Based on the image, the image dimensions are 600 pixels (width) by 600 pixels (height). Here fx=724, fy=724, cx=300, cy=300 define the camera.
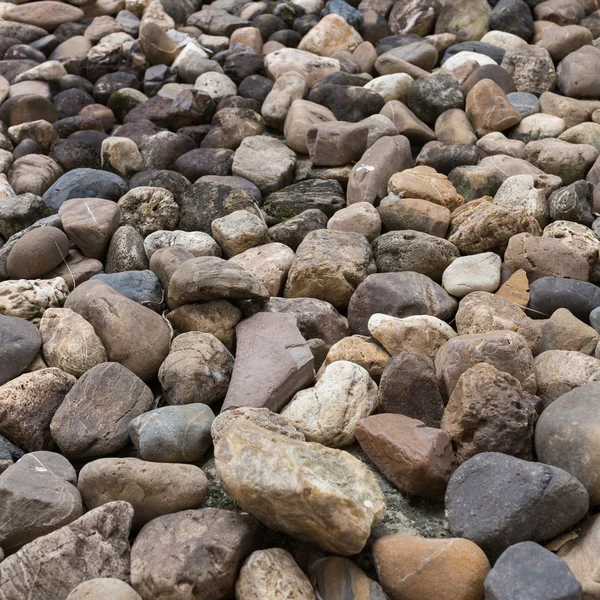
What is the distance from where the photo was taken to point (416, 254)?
404 cm

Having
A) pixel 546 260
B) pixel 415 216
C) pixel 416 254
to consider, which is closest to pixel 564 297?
pixel 546 260

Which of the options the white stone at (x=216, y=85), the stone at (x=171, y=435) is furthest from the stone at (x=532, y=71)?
the stone at (x=171, y=435)

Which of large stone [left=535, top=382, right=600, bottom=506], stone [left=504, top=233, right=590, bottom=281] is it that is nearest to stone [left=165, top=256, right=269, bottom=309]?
stone [left=504, top=233, right=590, bottom=281]

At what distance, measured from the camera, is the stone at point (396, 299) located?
370cm

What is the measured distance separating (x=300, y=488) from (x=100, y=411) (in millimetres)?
1206

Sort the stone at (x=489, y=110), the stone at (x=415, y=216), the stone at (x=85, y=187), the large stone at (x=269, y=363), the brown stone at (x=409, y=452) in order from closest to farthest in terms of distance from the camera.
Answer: the brown stone at (x=409, y=452)
the large stone at (x=269, y=363)
the stone at (x=415, y=216)
the stone at (x=85, y=187)
the stone at (x=489, y=110)

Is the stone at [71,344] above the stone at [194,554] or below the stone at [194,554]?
above

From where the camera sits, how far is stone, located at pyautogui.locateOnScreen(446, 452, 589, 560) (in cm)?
251

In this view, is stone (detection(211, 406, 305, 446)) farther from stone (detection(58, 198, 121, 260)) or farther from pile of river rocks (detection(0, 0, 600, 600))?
stone (detection(58, 198, 121, 260))

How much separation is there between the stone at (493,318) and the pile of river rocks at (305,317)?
0.01m

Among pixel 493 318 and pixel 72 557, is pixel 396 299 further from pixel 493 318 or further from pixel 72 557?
pixel 72 557

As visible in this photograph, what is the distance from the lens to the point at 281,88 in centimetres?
592

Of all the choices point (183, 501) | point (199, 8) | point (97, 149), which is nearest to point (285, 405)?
point (183, 501)

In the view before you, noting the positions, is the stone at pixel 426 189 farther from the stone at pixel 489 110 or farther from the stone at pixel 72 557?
the stone at pixel 72 557
